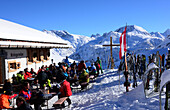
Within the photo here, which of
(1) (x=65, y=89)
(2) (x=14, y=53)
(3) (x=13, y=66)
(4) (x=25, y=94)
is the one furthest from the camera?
(2) (x=14, y=53)

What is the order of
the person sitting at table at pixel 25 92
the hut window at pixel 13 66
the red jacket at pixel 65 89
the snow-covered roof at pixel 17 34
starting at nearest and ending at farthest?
1. the person sitting at table at pixel 25 92
2. the red jacket at pixel 65 89
3. the snow-covered roof at pixel 17 34
4. the hut window at pixel 13 66

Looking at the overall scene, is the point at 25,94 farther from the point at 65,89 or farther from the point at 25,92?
the point at 65,89

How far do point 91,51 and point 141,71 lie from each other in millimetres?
179448

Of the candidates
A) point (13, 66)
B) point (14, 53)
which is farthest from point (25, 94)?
point (14, 53)

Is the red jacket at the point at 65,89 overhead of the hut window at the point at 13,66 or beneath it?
beneath

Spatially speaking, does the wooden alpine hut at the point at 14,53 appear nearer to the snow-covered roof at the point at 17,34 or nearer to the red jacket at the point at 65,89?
the snow-covered roof at the point at 17,34

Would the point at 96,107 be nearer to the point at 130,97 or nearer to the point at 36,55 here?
the point at 130,97

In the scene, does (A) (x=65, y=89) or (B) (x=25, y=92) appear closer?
(B) (x=25, y=92)

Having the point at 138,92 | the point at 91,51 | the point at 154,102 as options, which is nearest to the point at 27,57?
the point at 138,92

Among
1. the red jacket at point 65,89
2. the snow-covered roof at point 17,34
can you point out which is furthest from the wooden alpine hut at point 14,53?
the red jacket at point 65,89

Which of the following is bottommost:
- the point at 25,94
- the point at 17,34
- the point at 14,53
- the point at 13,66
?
the point at 25,94

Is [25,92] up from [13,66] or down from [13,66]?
down

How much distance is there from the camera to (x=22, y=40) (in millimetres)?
10812

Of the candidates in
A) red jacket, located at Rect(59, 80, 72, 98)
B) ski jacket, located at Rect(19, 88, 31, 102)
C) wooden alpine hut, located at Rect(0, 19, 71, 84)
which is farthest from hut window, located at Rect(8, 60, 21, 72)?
red jacket, located at Rect(59, 80, 72, 98)
